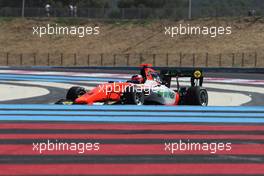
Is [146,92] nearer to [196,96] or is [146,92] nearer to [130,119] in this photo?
[196,96]

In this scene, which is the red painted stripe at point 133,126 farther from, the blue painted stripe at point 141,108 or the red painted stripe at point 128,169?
the red painted stripe at point 128,169

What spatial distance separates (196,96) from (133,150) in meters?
6.79

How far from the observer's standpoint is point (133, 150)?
9750 millimetres

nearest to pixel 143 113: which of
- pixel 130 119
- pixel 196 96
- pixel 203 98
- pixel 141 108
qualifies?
pixel 141 108

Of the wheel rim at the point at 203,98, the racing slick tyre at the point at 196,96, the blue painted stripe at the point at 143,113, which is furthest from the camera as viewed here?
the wheel rim at the point at 203,98

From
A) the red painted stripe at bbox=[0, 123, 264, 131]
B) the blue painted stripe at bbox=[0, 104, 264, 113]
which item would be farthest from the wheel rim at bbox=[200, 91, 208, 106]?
the red painted stripe at bbox=[0, 123, 264, 131]

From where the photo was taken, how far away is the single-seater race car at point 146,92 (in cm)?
1600

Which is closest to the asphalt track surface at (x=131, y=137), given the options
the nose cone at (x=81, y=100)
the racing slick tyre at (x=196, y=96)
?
the nose cone at (x=81, y=100)

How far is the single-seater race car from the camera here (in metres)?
16.0

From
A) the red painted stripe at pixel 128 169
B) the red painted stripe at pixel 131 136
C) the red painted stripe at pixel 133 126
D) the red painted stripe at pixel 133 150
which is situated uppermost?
the red painted stripe at pixel 128 169

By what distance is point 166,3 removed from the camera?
109 meters

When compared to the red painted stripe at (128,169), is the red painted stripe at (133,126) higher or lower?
lower

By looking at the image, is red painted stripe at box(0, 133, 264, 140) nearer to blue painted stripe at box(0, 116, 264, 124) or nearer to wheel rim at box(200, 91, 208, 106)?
blue painted stripe at box(0, 116, 264, 124)

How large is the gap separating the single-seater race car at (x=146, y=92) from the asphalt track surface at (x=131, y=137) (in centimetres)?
47
